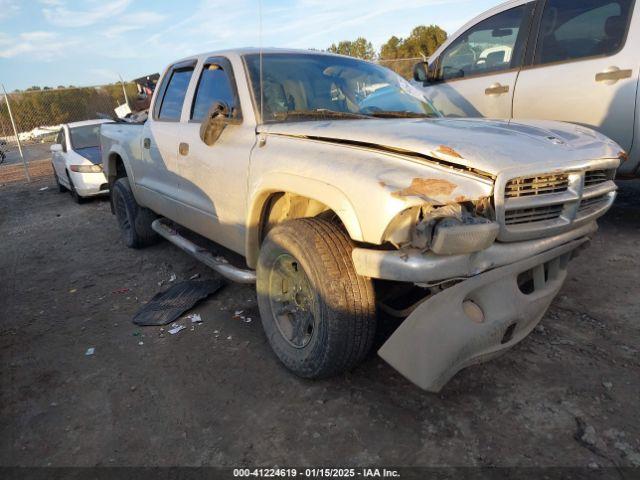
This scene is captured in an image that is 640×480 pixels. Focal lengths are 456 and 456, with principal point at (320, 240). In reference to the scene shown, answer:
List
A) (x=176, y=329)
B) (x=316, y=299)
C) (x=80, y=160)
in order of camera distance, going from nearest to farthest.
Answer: (x=316, y=299)
(x=176, y=329)
(x=80, y=160)

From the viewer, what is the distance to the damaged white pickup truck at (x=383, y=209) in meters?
1.96

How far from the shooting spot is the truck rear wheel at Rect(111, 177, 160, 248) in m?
5.12

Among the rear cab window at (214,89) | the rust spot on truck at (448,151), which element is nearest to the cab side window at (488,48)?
the rear cab window at (214,89)

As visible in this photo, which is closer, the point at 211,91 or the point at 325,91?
the point at 325,91

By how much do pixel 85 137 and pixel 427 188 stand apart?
9.32 meters

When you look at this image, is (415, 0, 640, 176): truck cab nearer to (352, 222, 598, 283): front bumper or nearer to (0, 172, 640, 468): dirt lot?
(0, 172, 640, 468): dirt lot

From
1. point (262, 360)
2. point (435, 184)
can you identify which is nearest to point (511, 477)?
point (435, 184)

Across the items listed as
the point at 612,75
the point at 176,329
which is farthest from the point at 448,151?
the point at 612,75

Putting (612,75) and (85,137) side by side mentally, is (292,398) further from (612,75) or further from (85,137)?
(85,137)

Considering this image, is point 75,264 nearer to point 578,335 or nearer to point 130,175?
point 130,175

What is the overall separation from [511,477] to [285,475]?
3.11 ft

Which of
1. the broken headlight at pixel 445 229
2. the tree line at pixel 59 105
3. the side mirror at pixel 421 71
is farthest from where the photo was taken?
the tree line at pixel 59 105

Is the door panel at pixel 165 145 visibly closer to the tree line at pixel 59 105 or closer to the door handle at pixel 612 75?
the door handle at pixel 612 75

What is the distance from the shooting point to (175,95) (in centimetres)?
410
